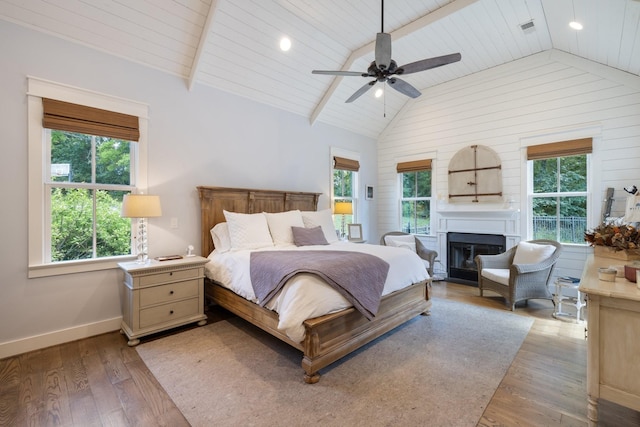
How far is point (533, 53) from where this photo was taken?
4465mm

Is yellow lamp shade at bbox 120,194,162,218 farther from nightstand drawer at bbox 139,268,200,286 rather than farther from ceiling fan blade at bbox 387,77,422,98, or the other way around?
ceiling fan blade at bbox 387,77,422,98

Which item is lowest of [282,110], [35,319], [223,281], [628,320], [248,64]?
[35,319]

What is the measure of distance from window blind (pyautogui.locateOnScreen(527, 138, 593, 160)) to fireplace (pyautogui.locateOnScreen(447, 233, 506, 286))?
4.56 feet

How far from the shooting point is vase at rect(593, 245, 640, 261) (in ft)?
6.73

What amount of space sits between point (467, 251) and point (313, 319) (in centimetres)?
409

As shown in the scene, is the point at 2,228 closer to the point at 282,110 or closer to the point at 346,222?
the point at 282,110

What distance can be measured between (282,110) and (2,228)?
367cm

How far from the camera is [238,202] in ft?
13.7

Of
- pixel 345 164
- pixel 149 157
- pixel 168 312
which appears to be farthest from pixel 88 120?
pixel 345 164

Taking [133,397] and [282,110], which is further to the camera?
[282,110]

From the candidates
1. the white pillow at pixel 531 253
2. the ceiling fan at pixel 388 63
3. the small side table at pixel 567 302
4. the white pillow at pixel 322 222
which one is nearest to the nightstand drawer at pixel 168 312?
the white pillow at pixel 322 222

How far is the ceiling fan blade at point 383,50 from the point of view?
260 centimetres

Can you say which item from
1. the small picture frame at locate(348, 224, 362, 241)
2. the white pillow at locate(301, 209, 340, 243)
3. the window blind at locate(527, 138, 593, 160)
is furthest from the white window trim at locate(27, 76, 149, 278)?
the window blind at locate(527, 138, 593, 160)

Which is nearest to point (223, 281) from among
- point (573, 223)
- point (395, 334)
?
point (395, 334)
